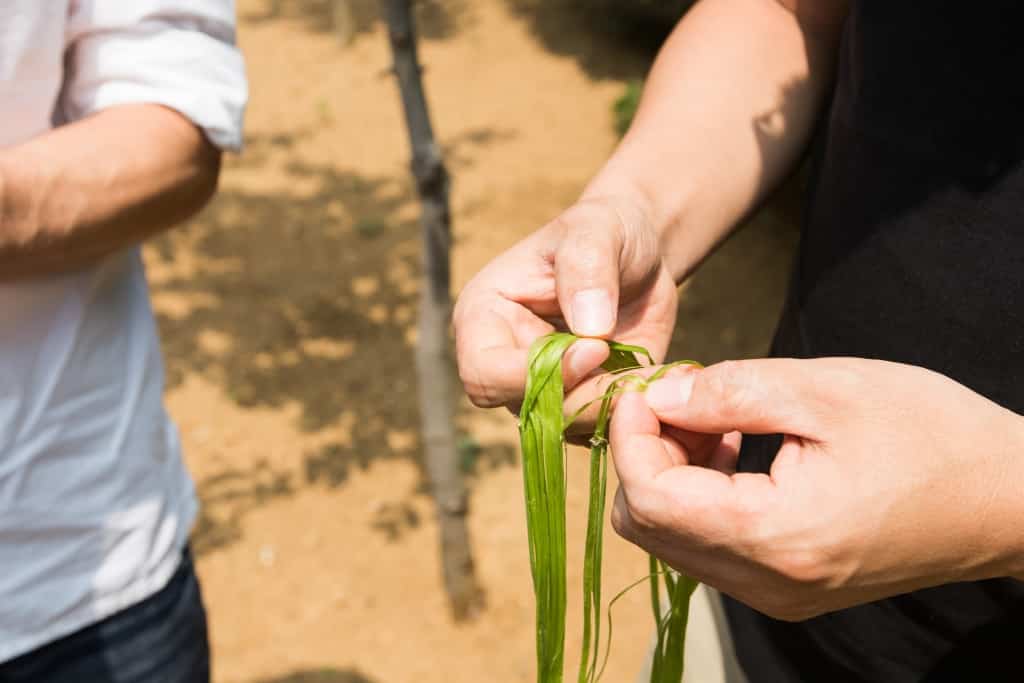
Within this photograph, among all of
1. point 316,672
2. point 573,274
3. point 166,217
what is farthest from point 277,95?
point 573,274

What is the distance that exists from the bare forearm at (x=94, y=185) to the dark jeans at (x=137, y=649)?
59cm

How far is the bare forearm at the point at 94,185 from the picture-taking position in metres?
1.47

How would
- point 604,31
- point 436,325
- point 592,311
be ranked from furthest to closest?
point 604,31, point 436,325, point 592,311

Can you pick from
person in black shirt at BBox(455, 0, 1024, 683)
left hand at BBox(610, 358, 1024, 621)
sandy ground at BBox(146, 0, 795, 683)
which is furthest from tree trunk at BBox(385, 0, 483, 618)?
left hand at BBox(610, 358, 1024, 621)

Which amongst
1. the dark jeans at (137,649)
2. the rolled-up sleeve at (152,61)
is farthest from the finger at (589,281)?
the dark jeans at (137,649)

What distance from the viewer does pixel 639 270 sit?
4.77ft

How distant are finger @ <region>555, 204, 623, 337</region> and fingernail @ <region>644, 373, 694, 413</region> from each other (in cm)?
13

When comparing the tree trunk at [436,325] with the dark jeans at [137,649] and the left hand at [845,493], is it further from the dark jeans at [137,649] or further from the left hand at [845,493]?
the left hand at [845,493]

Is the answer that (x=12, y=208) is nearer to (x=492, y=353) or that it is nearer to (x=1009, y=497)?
(x=492, y=353)

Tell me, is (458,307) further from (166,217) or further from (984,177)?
(984,177)

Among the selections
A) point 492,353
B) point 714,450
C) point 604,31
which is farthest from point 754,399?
point 604,31

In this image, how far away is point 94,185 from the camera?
1549mm

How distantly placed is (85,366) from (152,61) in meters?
0.50

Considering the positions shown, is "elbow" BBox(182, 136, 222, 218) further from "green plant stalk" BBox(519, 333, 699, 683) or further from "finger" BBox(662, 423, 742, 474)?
"finger" BBox(662, 423, 742, 474)
